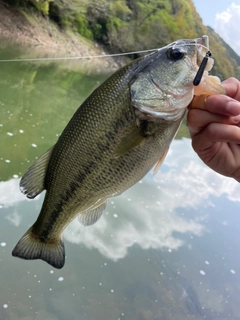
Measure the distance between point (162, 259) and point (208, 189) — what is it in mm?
3661

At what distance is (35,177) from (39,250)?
391mm

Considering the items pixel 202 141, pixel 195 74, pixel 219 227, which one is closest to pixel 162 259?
pixel 219 227

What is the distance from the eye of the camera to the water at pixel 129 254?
12.0 feet

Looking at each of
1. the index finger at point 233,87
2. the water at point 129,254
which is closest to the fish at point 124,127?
the index finger at point 233,87

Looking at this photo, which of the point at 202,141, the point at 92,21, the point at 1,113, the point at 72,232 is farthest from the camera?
the point at 92,21

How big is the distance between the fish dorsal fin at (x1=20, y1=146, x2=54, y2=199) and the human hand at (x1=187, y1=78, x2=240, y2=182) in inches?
29.5

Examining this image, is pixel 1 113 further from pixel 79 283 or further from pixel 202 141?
pixel 202 141

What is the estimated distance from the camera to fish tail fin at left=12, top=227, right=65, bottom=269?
1801 mm

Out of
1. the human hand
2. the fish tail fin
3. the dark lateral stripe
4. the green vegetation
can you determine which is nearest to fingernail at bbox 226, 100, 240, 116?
the human hand

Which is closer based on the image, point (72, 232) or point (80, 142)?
point (80, 142)

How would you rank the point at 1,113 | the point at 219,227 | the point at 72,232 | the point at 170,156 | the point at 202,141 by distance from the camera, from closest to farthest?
the point at 202,141 < the point at 72,232 < the point at 219,227 < the point at 1,113 < the point at 170,156

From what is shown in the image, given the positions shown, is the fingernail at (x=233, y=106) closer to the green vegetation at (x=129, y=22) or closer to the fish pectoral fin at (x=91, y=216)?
the fish pectoral fin at (x=91, y=216)

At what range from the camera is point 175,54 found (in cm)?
155

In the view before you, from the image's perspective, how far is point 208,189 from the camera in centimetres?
802
